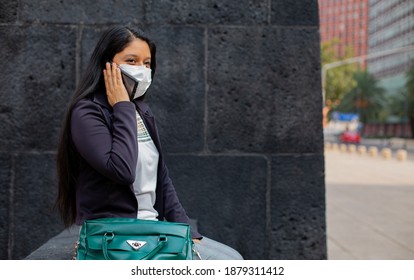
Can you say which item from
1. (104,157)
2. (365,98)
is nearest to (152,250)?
(104,157)

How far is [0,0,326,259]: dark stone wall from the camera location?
13.6ft

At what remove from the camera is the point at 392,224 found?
791 cm

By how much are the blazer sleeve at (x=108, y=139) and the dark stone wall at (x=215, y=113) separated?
177cm

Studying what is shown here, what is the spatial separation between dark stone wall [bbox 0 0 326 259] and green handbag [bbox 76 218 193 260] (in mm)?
2121

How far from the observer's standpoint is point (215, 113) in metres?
4.21

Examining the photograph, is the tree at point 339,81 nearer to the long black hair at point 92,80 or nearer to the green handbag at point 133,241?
the long black hair at point 92,80

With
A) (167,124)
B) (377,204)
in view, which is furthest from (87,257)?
(377,204)

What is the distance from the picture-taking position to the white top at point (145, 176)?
2.50 meters

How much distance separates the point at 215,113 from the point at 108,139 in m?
1.91

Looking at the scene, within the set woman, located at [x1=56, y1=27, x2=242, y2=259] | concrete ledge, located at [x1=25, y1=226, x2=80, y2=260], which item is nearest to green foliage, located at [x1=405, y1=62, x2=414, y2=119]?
concrete ledge, located at [x1=25, y1=226, x2=80, y2=260]

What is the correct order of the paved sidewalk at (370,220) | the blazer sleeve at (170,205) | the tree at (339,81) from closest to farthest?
1. the blazer sleeve at (170,205)
2. the paved sidewalk at (370,220)
3. the tree at (339,81)

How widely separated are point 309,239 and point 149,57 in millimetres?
2187

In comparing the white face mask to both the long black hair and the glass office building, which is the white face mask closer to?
the long black hair

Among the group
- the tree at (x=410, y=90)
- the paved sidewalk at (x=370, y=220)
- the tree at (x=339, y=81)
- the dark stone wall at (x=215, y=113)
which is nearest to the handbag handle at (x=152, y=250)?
the dark stone wall at (x=215, y=113)
